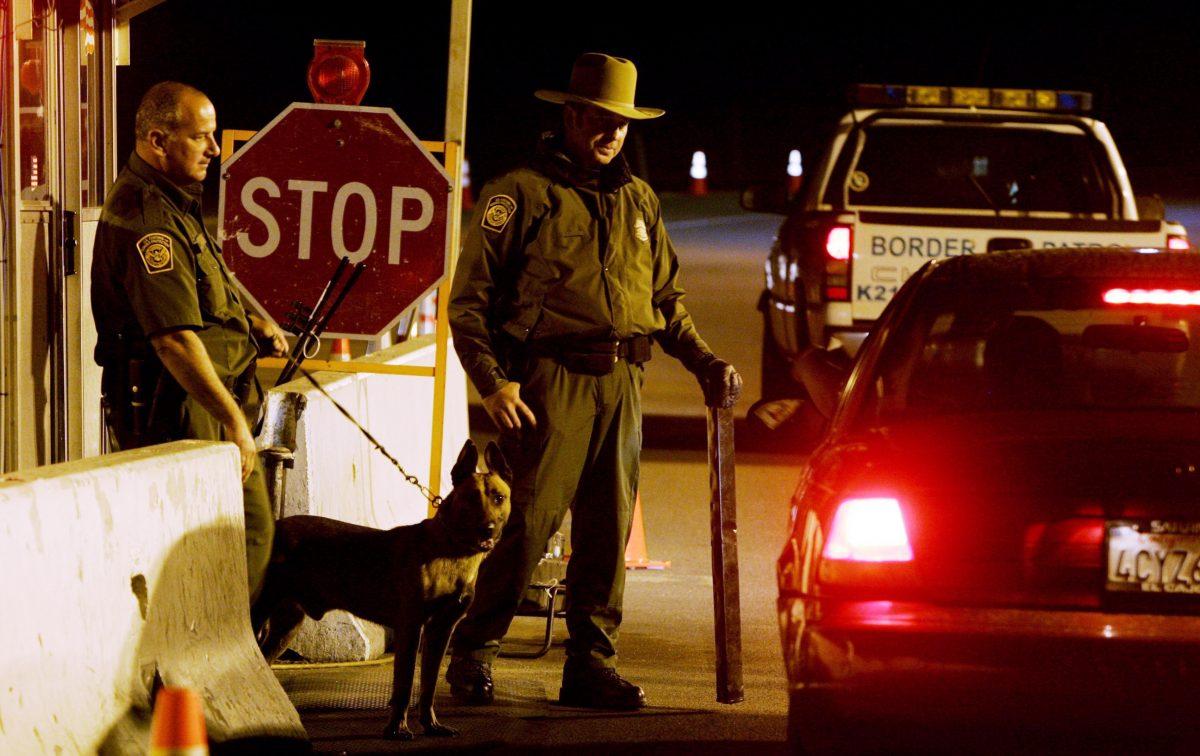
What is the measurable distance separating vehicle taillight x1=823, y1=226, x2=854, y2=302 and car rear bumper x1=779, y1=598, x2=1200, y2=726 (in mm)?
6729

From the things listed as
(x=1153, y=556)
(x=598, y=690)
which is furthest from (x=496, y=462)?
(x=1153, y=556)

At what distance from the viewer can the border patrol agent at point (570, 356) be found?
5.71 meters

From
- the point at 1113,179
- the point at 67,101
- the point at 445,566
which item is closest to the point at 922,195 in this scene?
the point at 1113,179

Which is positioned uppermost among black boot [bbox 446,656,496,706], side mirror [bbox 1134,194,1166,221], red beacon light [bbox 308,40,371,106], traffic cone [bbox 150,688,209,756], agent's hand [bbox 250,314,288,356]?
red beacon light [bbox 308,40,371,106]

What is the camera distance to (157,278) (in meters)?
4.98

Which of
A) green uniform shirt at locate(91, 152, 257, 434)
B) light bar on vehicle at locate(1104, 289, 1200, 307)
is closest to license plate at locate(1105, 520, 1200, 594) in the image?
light bar on vehicle at locate(1104, 289, 1200, 307)

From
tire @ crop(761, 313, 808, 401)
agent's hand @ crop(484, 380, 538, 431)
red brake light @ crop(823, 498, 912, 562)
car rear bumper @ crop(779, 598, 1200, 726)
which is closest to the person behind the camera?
car rear bumper @ crop(779, 598, 1200, 726)

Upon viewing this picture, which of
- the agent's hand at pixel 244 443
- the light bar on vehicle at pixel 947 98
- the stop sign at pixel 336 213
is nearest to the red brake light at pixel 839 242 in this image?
the light bar on vehicle at pixel 947 98

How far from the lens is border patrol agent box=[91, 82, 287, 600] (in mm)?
4977

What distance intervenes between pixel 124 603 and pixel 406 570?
3.91 ft

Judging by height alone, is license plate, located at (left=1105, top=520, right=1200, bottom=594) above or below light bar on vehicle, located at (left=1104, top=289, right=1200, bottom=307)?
below

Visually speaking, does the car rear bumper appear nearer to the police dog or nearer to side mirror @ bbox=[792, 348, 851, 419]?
the police dog

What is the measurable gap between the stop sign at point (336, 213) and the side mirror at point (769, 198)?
507cm

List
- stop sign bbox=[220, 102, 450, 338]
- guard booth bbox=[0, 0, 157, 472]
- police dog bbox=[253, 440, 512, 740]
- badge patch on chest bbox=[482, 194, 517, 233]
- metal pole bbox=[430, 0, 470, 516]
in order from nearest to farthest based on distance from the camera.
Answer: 1. police dog bbox=[253, 440, 512, 740]
2. badge patch on chest bbox=[482, 194, 517, 233]
3. guard booth bbox=[0, 0, 157, 472]
4. stop sign bbox=[220, 102, 450, 338]
5. metal pole bbox=[430, 0, 470, 516]
